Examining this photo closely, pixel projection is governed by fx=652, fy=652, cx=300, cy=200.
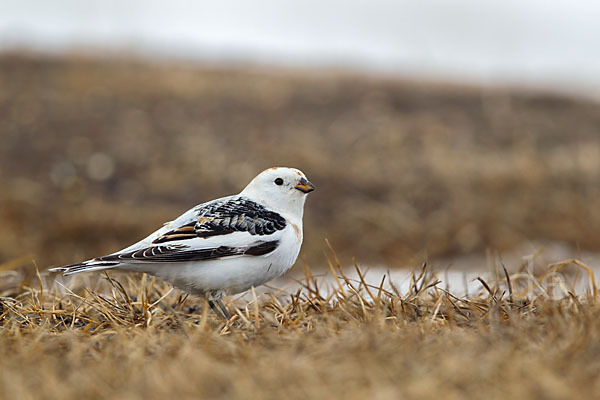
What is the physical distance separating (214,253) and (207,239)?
10cm

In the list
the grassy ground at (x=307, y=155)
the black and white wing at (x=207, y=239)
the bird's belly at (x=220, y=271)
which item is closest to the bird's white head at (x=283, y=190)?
the black and white wing at (x=207, y=239)

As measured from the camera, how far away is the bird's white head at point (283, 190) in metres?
4.15

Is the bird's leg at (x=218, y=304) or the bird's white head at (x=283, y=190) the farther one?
the bird's white head at (x=283, y=190)

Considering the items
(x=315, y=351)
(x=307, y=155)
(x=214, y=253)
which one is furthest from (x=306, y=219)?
(x=315, y=351)

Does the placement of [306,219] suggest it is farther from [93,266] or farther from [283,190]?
[93,266]

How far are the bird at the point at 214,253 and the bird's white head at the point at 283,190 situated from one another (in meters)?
0.20

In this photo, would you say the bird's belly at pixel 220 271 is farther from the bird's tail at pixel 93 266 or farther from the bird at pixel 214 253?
the bird's tail at pixel 93 266

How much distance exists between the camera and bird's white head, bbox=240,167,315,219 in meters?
4.15

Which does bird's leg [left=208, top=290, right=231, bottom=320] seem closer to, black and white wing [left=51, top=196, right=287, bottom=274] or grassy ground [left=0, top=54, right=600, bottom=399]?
grassy ground [left=0, top=54, right=600, bottom=399]

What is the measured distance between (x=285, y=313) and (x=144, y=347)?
89 cm

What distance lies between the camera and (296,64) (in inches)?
596

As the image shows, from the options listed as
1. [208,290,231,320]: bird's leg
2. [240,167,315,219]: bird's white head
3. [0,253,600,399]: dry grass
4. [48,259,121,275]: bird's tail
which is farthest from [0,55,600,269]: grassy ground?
[48,259,121,275]: bird's tail

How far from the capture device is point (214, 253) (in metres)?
3.66

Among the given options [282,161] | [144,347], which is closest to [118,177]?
[282,161]
